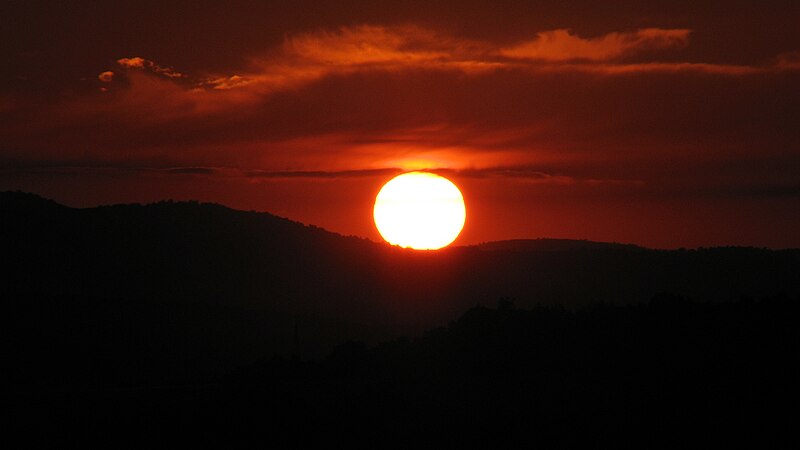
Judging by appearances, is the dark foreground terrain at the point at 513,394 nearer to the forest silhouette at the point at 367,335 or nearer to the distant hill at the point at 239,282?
the forest silhouette at the point at 367,335

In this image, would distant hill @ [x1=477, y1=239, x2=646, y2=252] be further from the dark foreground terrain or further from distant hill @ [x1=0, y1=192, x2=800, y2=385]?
the dark foreground terrain

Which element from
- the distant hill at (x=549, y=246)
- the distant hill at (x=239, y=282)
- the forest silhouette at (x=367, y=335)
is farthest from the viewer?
the distant hill at (x=549, y=246)

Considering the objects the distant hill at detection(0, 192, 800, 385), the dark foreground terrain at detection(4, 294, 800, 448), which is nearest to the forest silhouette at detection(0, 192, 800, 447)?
the dark foreground terrain at detection(4, 294, 800, 448)

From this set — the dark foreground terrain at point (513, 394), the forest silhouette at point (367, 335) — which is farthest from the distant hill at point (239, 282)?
the dark foreground terrain at point (513, 394)

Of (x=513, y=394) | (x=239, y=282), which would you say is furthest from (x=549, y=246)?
(x=513, y=394)

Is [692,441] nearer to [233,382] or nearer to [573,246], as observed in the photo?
[233,382]
